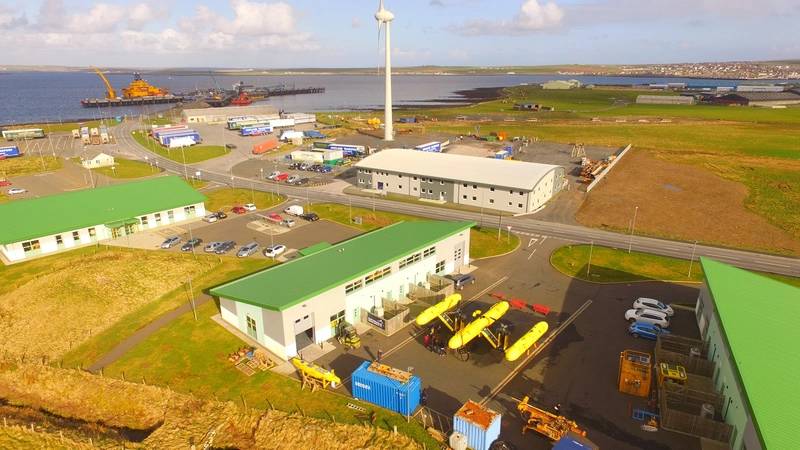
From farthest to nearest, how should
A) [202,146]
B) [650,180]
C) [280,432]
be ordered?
1. [202,146]
2. [650,180]
3. [280,432]

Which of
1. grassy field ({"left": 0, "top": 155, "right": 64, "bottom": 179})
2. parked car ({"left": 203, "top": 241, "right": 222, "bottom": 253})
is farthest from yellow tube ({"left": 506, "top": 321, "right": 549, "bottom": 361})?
grassy field ({"left": 0, "top": 155, "right": 64, "bottom": 179})

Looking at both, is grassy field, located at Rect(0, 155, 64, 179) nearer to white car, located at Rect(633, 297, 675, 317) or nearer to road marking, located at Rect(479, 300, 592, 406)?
road marking, located at Rect(479, 300, 592, 406)

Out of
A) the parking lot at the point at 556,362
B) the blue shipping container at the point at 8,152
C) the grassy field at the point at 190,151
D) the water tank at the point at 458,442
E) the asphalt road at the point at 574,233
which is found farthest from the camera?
the grassy field at the point at 190,151

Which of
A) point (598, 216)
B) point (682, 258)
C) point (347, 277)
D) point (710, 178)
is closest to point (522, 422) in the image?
point (347, 277)

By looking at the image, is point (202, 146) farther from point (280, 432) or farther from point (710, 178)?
point (710, 178)

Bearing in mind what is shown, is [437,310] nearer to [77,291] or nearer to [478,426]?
[478,426]

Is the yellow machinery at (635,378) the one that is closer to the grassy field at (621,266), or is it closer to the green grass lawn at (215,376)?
the green grass lawn at (215,376)

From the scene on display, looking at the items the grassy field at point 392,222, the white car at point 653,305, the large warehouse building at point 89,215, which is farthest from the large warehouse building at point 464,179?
the large warehouse building at point 89,215
